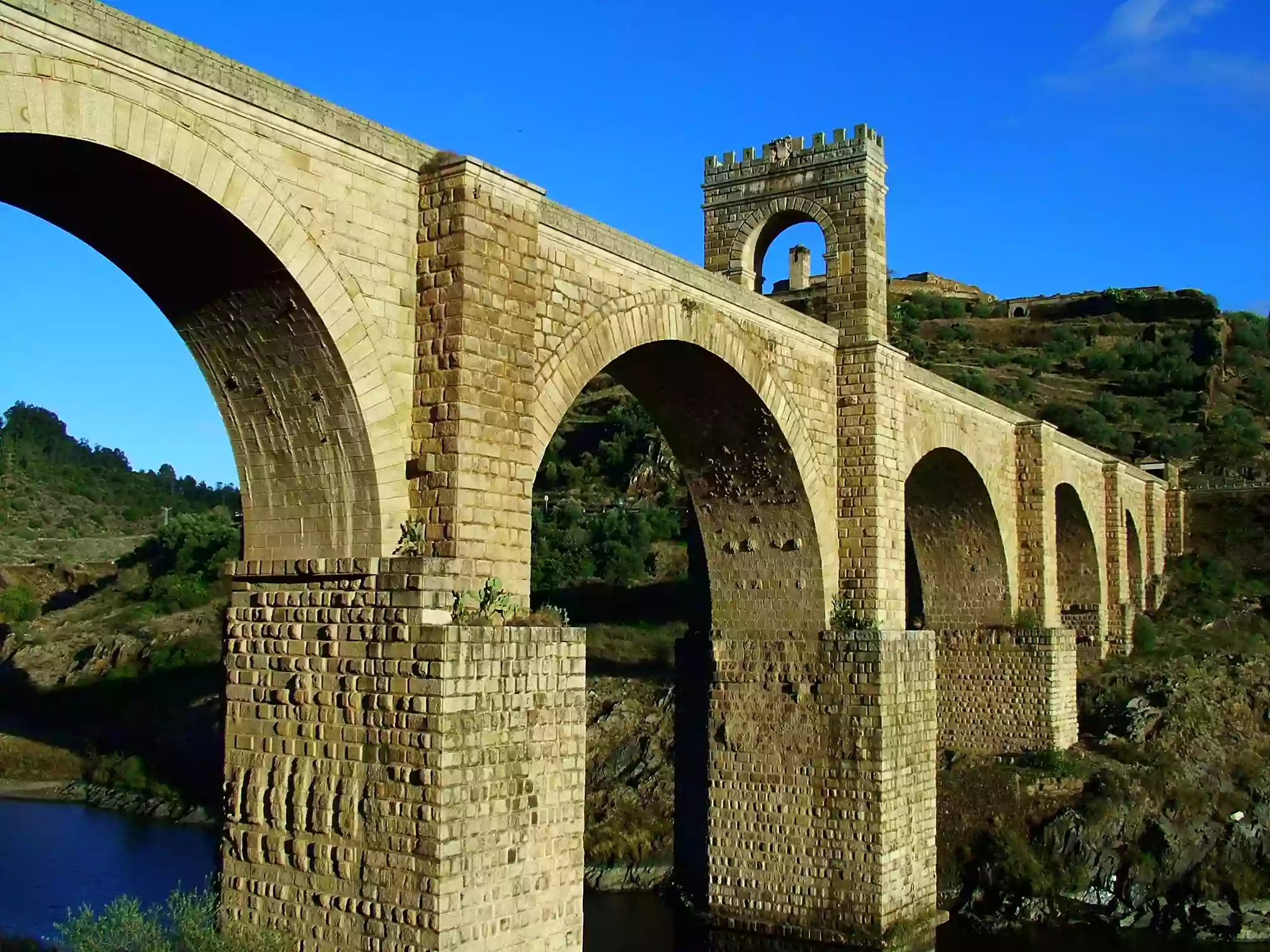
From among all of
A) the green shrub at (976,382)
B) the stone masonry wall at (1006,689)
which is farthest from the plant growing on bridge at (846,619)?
the green shrub at (976,382)

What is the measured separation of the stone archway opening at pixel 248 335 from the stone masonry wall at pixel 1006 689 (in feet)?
52.4

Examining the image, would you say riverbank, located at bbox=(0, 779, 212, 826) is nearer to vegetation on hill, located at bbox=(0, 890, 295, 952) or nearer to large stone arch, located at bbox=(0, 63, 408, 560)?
vegetation on hill, located at bbox=(0, 890, 295, 952)

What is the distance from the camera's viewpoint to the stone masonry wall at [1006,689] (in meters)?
22.1

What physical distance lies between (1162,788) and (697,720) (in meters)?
8.54

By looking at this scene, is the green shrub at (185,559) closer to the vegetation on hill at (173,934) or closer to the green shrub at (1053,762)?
the green shrub at (1053,762)

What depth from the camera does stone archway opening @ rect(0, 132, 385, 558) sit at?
817 cm

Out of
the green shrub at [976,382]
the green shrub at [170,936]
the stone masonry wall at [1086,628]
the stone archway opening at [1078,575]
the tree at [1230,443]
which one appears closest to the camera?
the green shrub at [170,936]

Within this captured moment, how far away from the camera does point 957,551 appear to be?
912 inches

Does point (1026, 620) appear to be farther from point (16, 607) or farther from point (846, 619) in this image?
point (16, 607)

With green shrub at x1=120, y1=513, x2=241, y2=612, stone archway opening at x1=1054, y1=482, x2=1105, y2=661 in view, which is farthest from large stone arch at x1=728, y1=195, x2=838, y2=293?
green shrub at x1=120, y1=513, x2=241, y2=612

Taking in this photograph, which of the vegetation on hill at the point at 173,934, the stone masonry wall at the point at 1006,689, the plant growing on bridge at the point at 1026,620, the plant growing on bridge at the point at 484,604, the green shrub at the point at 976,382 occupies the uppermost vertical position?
the green shrub at the point at 976,382

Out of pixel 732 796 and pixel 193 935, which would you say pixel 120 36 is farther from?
pixel 732 796

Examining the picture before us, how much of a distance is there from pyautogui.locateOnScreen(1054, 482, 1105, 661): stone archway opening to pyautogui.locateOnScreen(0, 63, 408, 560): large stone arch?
824 inches

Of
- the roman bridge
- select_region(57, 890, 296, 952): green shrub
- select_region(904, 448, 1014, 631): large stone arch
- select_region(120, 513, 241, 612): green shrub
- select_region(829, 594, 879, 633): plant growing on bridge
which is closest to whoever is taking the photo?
the roman bridge
